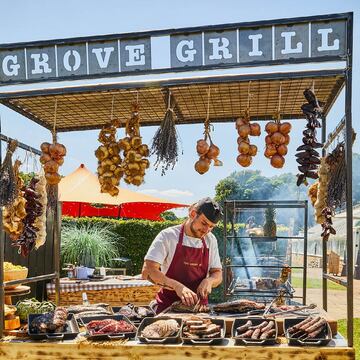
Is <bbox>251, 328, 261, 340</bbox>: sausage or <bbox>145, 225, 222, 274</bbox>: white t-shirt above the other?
<bbox>145, 225, 222, 274</bbox>: white t-shirt

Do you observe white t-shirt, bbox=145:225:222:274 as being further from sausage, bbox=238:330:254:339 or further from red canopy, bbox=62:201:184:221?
red canopy, bbox=62:201:184:221

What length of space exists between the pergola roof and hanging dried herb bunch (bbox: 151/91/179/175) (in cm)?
29

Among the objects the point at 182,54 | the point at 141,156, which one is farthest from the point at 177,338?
the point at 182,54

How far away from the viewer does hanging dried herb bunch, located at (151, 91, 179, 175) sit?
4816 millimetres

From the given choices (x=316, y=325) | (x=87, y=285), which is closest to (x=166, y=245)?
(x=316, y=325)

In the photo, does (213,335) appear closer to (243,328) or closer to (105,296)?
(243,328)

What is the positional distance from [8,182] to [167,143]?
1438 millimetres

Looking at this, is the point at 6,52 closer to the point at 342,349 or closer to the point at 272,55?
the point at 272,55

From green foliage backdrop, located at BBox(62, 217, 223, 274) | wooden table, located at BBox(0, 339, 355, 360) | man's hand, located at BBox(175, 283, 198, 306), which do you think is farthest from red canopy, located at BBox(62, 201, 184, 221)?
wooden table, located at BBox(0, 339, 355, 360)

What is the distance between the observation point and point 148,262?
17.4 ft

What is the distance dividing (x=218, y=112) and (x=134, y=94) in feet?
3.45

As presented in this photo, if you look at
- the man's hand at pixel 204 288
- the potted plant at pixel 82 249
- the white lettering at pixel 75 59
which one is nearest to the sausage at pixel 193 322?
the man's hand at pixel 204 288

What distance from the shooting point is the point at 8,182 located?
15.8ft

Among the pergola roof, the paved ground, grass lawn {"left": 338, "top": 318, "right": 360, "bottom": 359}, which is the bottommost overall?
the paved ground
